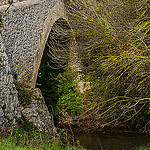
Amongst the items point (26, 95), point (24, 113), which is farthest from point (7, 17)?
point (24, 113)

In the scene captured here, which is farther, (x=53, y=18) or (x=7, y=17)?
(x=53, y=18)

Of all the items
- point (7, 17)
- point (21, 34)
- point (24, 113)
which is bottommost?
point (24, 113)

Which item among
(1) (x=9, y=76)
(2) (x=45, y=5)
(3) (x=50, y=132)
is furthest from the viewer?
(2) (x=45, y=5)

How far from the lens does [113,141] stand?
22.0ft

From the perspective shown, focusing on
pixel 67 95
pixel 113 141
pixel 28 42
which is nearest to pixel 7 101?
pixel 28 42

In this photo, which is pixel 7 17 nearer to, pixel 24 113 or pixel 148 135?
pixel 24 113

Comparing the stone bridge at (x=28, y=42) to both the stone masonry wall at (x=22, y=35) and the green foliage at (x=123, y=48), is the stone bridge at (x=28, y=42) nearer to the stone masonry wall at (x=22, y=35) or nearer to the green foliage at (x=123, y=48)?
the stone masonry wall at (x=22, y=35)

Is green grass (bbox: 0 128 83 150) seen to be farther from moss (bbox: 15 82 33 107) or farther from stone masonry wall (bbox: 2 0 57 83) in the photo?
stone masonry wall (bbox: 2 0 57 83)

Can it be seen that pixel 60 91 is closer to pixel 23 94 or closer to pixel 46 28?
pixel 46 28

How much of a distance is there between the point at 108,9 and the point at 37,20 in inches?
70.9

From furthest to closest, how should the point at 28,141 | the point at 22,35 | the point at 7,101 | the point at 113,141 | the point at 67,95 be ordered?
the point at 67,95
the point at 113,141
the point at 22,35
the point at 7,101
the point at 28,141

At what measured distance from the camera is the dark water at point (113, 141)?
6.23 meters

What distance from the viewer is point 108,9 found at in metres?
5.80

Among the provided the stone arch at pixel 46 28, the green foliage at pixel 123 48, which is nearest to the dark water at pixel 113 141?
the green foliage at pixel 123 48
